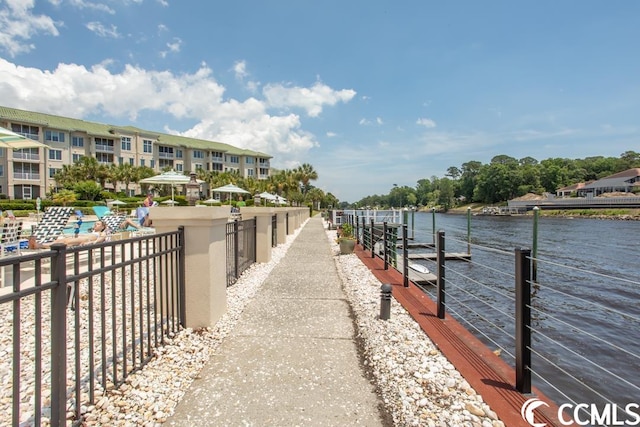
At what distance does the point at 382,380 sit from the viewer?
3303mm

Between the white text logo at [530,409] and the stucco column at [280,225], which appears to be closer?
the white text logo at [530,409]

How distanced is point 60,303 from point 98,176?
52.5 meters

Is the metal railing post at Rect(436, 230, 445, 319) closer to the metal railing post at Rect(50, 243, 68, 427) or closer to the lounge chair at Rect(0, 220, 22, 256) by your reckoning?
the metal railing post at Rect(50, 243, 68, 427)

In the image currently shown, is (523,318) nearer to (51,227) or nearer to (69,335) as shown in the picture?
(69,335)

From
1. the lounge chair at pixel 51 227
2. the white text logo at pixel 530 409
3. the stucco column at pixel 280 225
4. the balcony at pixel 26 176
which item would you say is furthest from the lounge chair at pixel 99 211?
the balcony at pixel 26 176

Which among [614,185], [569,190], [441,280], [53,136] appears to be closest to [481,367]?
[441,280]

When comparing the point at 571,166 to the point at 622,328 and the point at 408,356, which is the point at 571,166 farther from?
the point at 408,356

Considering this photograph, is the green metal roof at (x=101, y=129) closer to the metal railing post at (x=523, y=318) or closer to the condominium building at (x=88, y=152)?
the condominium building at (x=88, y=152)

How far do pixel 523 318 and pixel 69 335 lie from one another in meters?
4.93

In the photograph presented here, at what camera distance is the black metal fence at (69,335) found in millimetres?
1995

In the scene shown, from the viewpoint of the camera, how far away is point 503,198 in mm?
104750

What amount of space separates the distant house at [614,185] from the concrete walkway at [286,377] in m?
99.2

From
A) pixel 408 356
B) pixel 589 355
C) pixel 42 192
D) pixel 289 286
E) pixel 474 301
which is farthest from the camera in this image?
pixel 42 192

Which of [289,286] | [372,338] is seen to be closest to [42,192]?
[289,286]
